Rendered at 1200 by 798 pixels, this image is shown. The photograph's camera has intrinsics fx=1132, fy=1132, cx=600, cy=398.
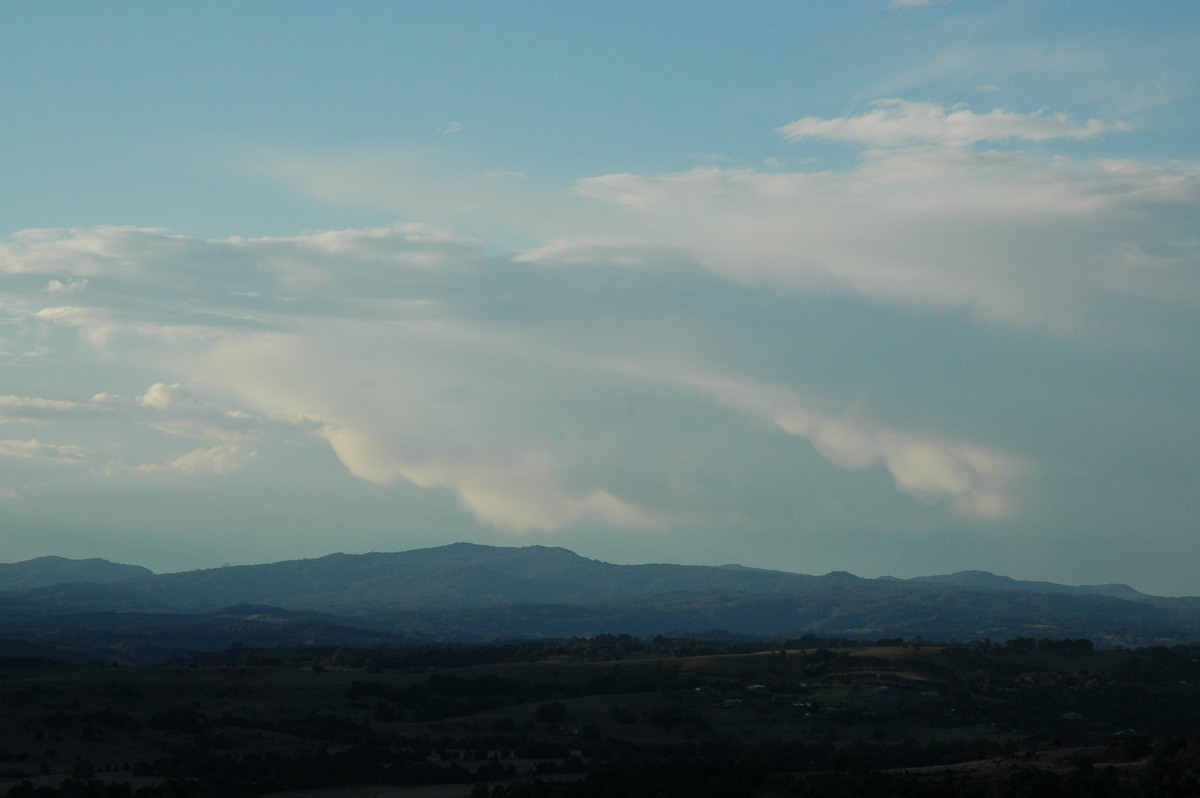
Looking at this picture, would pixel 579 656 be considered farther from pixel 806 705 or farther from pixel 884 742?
pixel 884 742

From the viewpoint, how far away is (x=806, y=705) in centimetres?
9994

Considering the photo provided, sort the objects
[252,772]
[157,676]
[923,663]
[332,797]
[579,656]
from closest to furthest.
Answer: [332,797]
[252,772]
[157,676]
[923,663]
[579,656]

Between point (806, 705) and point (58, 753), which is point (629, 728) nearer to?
point (806, 705)

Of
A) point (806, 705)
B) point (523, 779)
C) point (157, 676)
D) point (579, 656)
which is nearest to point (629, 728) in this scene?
point (806, 705)

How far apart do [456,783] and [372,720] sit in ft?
99.7

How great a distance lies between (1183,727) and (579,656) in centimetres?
7134

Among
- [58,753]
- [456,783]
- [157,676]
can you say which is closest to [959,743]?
[456,783]

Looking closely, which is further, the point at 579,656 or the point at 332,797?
the point at 579,656

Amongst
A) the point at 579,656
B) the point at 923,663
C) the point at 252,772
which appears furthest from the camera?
the point at 579,656

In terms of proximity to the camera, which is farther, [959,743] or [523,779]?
[959,743]

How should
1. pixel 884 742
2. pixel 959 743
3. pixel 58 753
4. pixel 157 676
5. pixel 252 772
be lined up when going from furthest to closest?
1. pixel 157 676
2. pixel 884 742
3. pixel 959 743
4. pixel 58 753
5. pixel 252 772

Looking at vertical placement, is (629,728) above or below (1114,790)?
below

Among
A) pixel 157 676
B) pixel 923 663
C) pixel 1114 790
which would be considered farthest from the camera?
pixel 923 663

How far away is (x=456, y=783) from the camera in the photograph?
65.0 m
